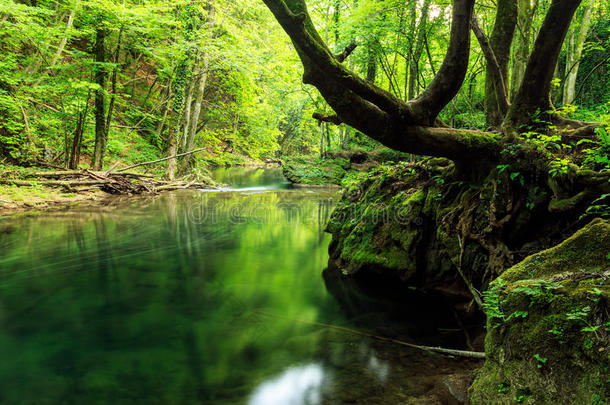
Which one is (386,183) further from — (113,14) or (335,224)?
(113,14)

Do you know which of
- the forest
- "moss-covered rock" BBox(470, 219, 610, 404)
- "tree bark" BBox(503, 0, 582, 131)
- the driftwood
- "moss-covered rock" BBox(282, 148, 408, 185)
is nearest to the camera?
"moss-covered rock" BBox(470, 219, 610, 404)

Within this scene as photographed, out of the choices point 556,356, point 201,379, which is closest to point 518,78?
point 556,356

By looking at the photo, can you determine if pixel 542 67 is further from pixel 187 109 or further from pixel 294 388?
pixel 187 109

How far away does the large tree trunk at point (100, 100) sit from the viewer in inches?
462

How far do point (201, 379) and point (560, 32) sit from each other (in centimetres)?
546

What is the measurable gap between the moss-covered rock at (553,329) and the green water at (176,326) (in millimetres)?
830

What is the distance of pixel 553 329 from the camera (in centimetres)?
184

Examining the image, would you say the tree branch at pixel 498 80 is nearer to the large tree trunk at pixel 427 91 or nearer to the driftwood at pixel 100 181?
the large tree trunk at pixel 427 91

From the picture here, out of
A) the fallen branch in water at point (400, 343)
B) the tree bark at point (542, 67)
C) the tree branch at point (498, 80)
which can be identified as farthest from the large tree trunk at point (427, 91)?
the fallen branch in water at point (400, 343)

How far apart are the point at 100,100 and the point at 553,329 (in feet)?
49.3

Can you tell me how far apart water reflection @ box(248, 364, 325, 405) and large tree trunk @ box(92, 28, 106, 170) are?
1230 centimetres

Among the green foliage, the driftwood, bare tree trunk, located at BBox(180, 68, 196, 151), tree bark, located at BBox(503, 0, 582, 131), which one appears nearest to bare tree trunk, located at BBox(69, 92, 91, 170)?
the driftwood

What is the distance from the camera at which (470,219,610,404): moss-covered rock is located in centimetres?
166

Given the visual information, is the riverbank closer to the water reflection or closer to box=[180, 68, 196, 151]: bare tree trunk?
box=[180, 68, 196, 151]: bare tree trunk
